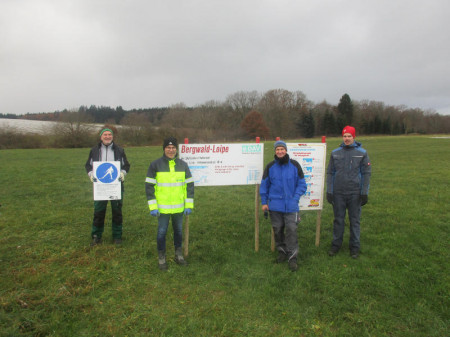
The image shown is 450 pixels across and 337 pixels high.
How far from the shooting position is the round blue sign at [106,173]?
5.46 m

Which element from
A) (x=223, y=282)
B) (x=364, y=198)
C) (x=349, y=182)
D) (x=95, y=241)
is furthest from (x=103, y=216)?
(x=364, y=198)

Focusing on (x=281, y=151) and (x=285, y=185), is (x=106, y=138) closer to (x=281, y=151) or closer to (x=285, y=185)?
(x=281, y=151)

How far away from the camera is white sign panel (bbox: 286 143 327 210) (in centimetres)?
559

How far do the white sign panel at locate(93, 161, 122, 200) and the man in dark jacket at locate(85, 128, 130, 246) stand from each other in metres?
0.11

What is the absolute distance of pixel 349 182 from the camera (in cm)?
507

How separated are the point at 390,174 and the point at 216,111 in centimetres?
6138

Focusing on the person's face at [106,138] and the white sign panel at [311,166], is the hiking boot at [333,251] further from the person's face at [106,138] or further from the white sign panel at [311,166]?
the person's face at [106,138]

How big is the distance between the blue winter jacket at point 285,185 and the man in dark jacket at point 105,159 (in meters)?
2.92

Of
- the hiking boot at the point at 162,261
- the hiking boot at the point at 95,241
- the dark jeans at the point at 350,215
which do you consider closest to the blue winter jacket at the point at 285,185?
the dark jeans at the point at 350,215

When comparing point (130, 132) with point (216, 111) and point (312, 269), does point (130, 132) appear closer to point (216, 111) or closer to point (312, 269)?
point (216, 111)

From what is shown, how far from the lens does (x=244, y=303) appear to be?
390cm

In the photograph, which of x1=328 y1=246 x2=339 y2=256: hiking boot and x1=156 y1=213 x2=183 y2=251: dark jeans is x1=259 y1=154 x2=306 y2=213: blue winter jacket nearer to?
x1=328 y1=246 x2=339 y2=256: hiking boot

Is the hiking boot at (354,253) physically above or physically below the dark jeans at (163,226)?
below

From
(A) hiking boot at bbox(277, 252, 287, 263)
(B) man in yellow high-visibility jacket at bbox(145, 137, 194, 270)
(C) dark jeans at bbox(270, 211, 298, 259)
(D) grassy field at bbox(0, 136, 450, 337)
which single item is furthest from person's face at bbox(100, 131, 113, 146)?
(A) hiking boot at bbox(277, 252, 287, 263)
